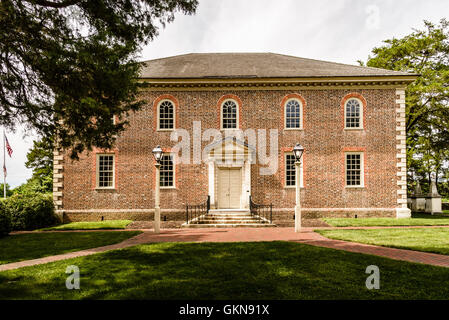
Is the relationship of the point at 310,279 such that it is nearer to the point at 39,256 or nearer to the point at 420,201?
the point at 39,256

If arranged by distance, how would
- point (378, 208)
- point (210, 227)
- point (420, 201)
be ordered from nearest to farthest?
1. point (210, 227)
2. point (378, 208)
3. point (420, 201)

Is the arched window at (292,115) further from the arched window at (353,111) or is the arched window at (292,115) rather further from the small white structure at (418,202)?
the small white structure at (418,202)

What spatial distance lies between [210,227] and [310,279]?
8.72 metres

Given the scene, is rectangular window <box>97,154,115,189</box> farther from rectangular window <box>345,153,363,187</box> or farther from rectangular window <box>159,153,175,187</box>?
rectangular window <box>345,153,363,187</box>

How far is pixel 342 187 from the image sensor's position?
53.5 feet

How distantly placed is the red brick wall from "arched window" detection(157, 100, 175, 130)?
399 millimetres

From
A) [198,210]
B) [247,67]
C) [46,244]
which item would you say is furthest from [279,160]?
[46,244]

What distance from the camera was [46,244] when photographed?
381 inches

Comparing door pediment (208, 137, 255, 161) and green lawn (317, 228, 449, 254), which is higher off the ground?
door pediment (208, 137, 255, 161)

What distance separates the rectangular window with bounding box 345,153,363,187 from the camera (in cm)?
1645

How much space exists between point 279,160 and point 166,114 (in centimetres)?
745

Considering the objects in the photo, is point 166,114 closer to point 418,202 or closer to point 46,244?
point 46,244

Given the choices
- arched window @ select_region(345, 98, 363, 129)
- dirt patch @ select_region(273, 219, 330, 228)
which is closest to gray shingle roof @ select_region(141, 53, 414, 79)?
arched window @ select_region(345, 98, 363, 129)
